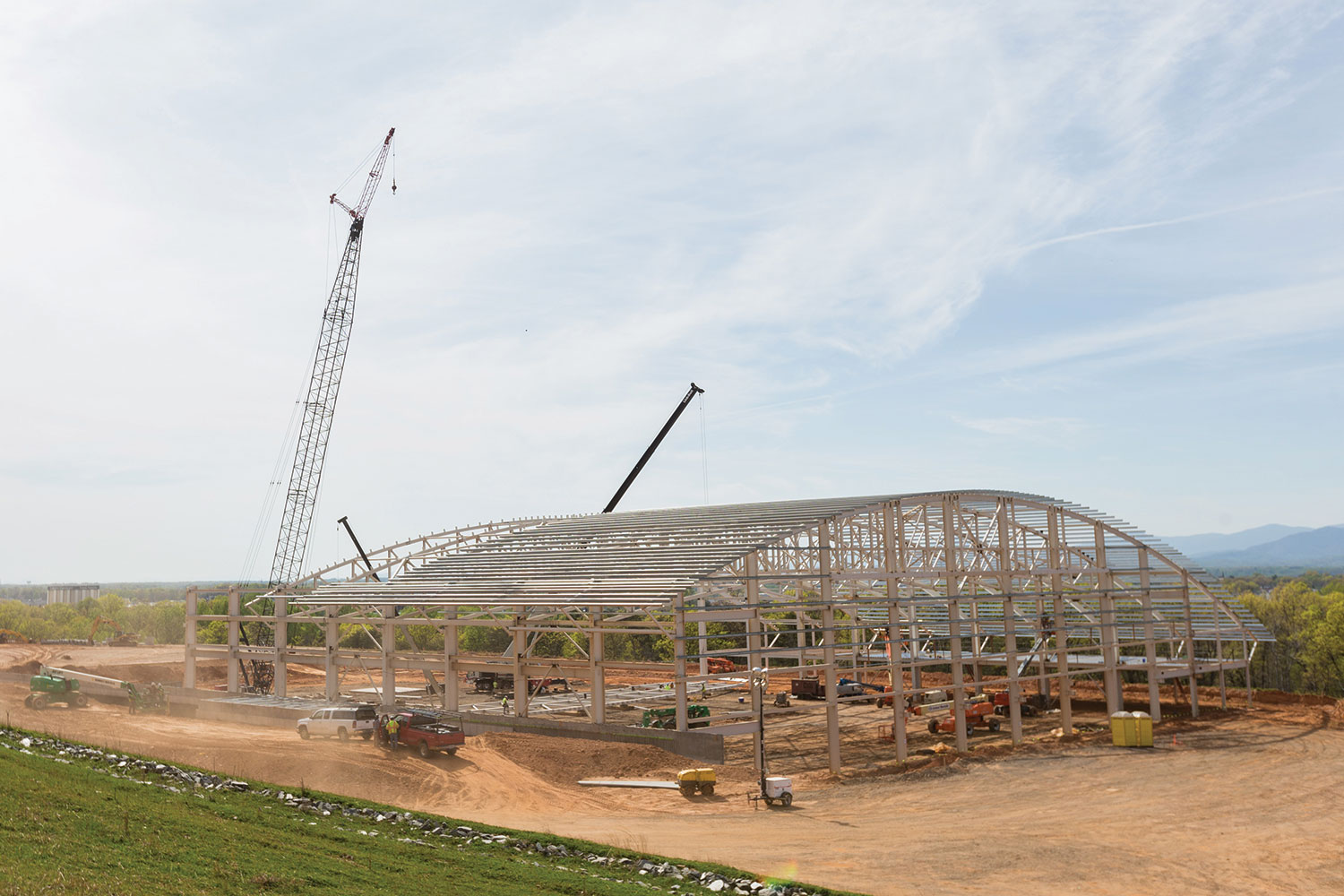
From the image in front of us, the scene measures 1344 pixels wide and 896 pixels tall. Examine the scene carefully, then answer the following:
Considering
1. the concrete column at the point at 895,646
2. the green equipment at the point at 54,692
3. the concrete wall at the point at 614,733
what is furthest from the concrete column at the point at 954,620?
the green equipment at the point at 54,692

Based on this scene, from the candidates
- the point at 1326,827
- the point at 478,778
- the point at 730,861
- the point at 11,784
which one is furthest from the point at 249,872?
the point at 1326,827

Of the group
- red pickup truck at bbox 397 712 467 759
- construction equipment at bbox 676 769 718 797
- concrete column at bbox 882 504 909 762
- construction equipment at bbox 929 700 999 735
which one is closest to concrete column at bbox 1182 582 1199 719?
construction equipment at bbox 929 700 999 735

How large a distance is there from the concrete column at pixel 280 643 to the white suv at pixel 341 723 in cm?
1229

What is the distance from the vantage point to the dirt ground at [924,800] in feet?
67.8

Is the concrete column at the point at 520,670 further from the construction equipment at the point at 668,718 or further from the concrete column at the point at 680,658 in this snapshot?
the concrete column at the point at 680,658

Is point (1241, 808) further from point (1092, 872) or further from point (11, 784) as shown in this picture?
point (11, 784)

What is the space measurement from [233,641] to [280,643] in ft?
14.1

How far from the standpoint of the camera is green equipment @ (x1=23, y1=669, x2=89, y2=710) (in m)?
41.0

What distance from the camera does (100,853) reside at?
1427 cm

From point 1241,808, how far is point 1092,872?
863cm

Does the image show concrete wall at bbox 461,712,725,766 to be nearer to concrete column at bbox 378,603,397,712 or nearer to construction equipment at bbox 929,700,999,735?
concrete column at bbox 378,603,397,712

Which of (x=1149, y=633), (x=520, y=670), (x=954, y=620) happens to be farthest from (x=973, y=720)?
(x=520, y=670)

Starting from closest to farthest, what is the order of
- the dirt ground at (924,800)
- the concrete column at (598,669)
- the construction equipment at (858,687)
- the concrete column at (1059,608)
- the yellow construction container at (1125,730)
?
the dirt ground at (924,800), the concrete column at (598,669), the yellow construction container at (1125,730), the concrete column at (1059,608), the construction equipment at (858,687)

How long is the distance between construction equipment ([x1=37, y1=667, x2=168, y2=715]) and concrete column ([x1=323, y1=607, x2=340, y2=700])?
6659 millimetres
